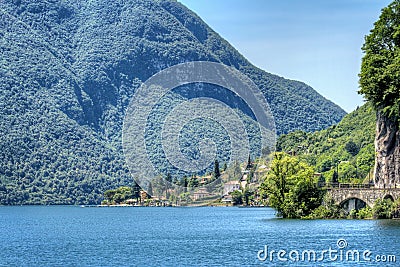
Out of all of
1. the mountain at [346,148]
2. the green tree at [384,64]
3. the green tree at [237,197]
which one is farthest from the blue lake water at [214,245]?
the green tree at [237,197]

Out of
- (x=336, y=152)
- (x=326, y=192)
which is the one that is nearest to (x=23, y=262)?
(x=326, y=192)

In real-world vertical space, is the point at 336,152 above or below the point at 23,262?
above

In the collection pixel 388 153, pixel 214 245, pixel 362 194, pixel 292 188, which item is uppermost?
pixel 388 153

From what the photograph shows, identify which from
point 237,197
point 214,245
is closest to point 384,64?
point 214,245

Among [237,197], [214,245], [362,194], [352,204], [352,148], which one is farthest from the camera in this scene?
[237,197]

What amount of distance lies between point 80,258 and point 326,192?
116 ft

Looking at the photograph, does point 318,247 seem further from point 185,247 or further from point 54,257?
point 54,257

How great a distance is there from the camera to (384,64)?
81.3 meters

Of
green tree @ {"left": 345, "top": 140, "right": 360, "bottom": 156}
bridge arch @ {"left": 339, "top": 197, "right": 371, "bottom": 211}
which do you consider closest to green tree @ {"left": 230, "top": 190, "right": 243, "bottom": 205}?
green tree @ {"left": 345, "top": 140, "right": 360, "bottom": 156}

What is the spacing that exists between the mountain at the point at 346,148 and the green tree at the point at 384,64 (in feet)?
131

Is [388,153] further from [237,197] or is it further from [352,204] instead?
[237,197]

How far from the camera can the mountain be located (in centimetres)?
13288

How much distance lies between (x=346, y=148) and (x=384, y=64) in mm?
77747

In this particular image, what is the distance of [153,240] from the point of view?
6962 cm
